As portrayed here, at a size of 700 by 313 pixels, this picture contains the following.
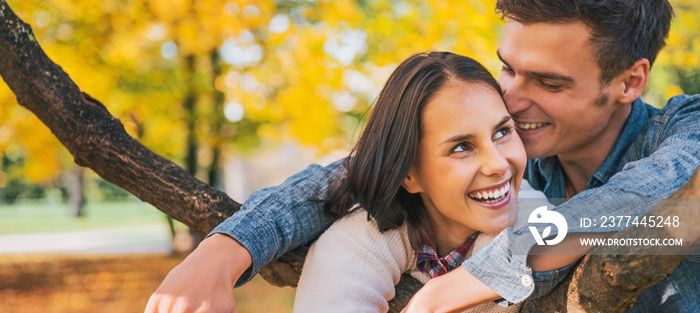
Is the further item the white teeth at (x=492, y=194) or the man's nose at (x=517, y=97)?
the man's nose at (x=517, y=97)

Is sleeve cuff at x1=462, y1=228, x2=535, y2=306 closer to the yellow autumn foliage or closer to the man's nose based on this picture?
the man's nose

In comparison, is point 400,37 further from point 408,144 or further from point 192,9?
point 408,144

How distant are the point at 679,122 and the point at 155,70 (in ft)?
23.6

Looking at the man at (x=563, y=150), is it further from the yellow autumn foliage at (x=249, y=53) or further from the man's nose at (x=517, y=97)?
the yellow autumn foliage at (x=249, y=53)

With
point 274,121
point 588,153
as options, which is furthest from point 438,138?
point 274,121

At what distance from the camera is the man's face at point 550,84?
2174 mm

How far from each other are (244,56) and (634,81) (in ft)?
20.1

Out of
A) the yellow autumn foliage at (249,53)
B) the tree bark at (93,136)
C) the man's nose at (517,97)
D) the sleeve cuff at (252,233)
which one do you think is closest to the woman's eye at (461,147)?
the man's nose at (517,97)

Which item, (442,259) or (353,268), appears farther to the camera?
(442,259)

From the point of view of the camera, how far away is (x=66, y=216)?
2806 centimetres

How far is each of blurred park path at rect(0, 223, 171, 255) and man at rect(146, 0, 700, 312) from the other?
11.2 metres

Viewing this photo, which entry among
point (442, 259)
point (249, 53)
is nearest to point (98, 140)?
point (442, 259)

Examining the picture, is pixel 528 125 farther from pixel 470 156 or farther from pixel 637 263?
pixel 637 263

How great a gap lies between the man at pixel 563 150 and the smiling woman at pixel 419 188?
0.19 m
